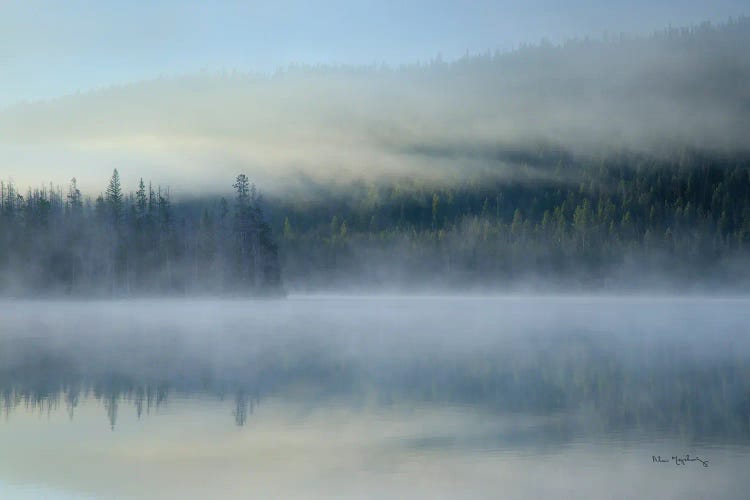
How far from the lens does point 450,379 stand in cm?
2817

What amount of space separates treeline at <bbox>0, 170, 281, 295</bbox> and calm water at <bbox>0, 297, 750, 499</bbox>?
3043 inches

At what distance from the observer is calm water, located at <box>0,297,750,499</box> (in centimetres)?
1546

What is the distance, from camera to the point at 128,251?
122250 millimetres

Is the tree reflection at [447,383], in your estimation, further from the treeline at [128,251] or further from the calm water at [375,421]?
the treeline at [128,251]

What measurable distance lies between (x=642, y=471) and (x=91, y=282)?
4367 inches

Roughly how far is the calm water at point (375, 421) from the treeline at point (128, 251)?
254ft

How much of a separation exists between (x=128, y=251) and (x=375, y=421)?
348 ft
